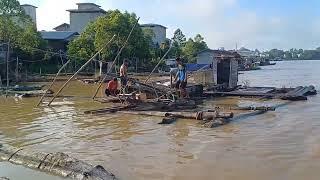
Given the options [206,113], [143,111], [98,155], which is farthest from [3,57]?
[98,155]

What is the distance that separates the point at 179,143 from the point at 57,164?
3.37 metres

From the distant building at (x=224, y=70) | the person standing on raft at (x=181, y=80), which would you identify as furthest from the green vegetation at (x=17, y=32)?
the person standing on raft at (x=181, y=80)

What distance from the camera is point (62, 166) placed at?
25.3 ft

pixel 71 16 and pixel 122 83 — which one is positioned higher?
pixel 71 16

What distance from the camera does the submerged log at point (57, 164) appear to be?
7.19 meters

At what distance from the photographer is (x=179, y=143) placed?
10312 mm

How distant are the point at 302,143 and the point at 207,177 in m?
3.58

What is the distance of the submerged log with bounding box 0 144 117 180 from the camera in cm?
719

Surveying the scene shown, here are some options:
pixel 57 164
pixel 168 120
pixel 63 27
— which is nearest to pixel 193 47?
pixel 63 27

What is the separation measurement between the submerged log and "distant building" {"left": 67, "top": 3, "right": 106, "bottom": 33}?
2375 inches

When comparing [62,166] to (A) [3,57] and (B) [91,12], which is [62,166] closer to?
(A) [3,57]

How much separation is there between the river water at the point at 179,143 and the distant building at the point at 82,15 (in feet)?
175

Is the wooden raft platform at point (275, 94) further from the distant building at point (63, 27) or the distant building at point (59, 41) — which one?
the distant building at point (63, 27)

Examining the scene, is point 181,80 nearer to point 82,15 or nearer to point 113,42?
point 113,42
